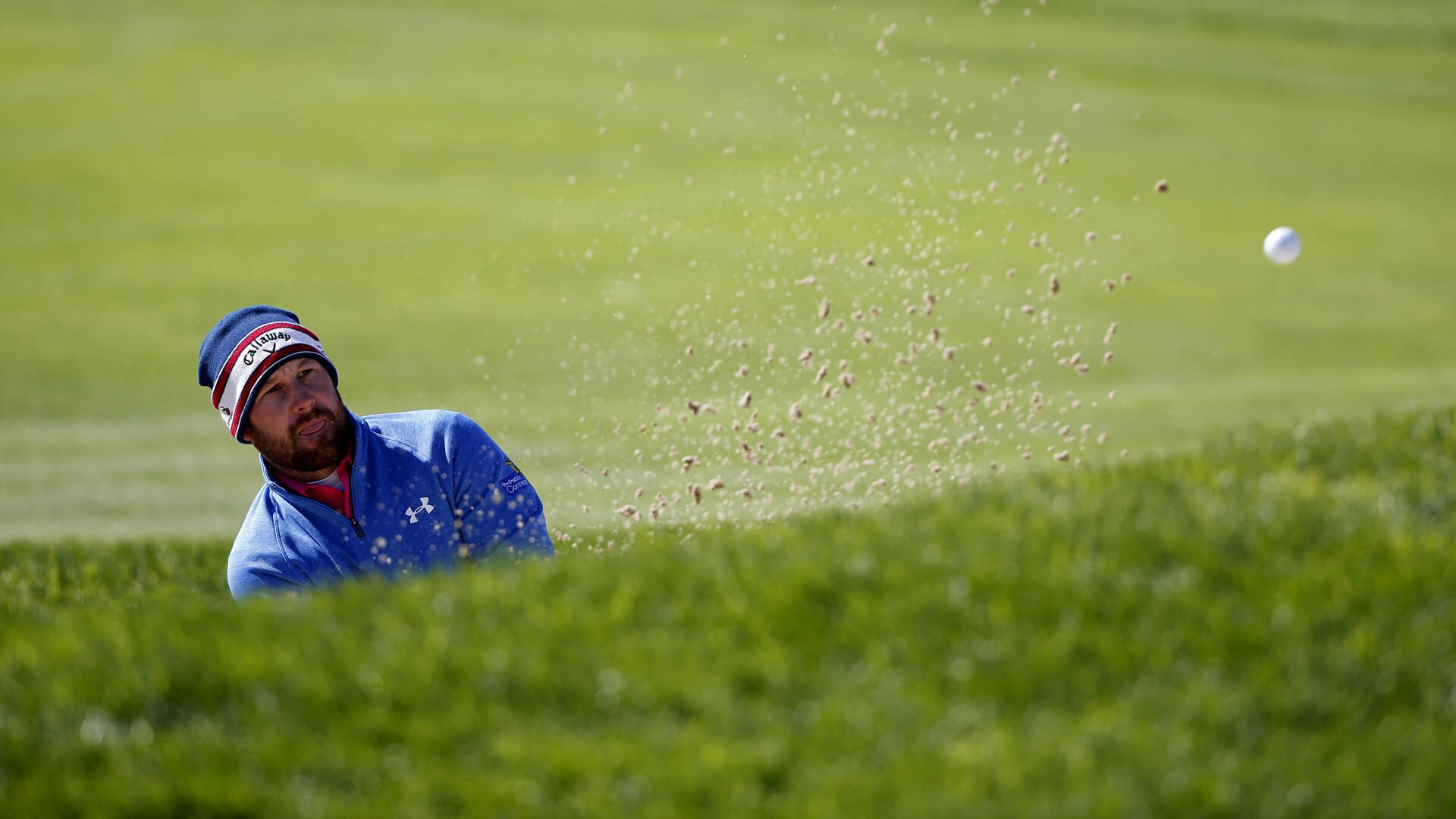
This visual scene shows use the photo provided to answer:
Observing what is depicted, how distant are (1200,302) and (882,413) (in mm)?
7040

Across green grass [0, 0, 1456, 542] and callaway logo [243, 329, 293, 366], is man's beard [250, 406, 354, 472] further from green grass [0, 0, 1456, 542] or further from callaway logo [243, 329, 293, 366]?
green grass [0, 0, 1456, 542]

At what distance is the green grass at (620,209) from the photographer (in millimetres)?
15047

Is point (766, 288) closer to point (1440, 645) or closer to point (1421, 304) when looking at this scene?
point (1421, 304)

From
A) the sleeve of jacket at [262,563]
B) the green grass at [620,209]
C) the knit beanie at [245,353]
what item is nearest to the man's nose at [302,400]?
the knit beanie at [245,353]

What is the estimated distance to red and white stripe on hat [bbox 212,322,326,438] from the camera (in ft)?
21.2

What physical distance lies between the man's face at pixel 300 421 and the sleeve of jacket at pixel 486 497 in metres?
0.49

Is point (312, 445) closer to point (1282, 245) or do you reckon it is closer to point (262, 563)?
point (262, 563)

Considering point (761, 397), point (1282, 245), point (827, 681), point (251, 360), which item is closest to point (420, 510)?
point (251, 360)

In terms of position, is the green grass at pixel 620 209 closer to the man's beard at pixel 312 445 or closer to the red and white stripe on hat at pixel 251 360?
the man's beard at pixel 312 445

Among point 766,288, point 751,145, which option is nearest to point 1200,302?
point 766,288

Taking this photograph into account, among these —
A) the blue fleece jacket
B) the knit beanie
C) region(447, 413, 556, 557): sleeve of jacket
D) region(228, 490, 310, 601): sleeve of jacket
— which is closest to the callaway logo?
the knit beanie

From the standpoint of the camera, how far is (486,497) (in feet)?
21.8

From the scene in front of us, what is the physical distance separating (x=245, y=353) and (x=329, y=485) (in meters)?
0.68

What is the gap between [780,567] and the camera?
175 inches
